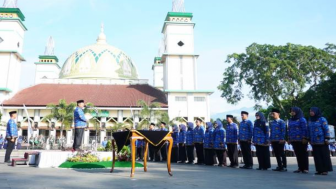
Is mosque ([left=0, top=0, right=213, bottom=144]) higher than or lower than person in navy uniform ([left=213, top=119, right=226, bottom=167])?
higher

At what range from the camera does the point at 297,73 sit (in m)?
25.6

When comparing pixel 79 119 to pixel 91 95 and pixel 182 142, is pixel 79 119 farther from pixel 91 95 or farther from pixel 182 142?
pixel 91 95

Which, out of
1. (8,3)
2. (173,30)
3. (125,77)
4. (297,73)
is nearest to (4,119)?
(8,3)

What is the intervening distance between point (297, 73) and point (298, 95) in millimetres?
2512

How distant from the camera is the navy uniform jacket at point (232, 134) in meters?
8.65

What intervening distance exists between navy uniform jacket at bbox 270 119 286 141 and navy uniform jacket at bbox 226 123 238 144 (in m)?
1.25

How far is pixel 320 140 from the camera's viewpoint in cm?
650

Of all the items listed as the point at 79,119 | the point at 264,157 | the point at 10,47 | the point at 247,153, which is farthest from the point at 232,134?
the point at 10,47

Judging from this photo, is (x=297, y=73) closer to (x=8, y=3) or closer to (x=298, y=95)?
(x=298, y=95)

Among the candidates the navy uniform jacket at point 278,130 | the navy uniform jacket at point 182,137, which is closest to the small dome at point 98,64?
the navy uniform jacket at point 182,137

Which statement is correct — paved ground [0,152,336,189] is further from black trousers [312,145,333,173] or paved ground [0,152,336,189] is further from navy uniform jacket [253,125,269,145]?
navy uniform jacket [253,125,269,145]

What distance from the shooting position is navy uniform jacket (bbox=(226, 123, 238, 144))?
865cm

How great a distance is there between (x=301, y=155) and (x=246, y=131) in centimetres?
167

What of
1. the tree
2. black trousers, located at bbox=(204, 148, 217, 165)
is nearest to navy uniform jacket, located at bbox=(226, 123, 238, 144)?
black trousers, located at bbox=(204, 148, 217, 165)
